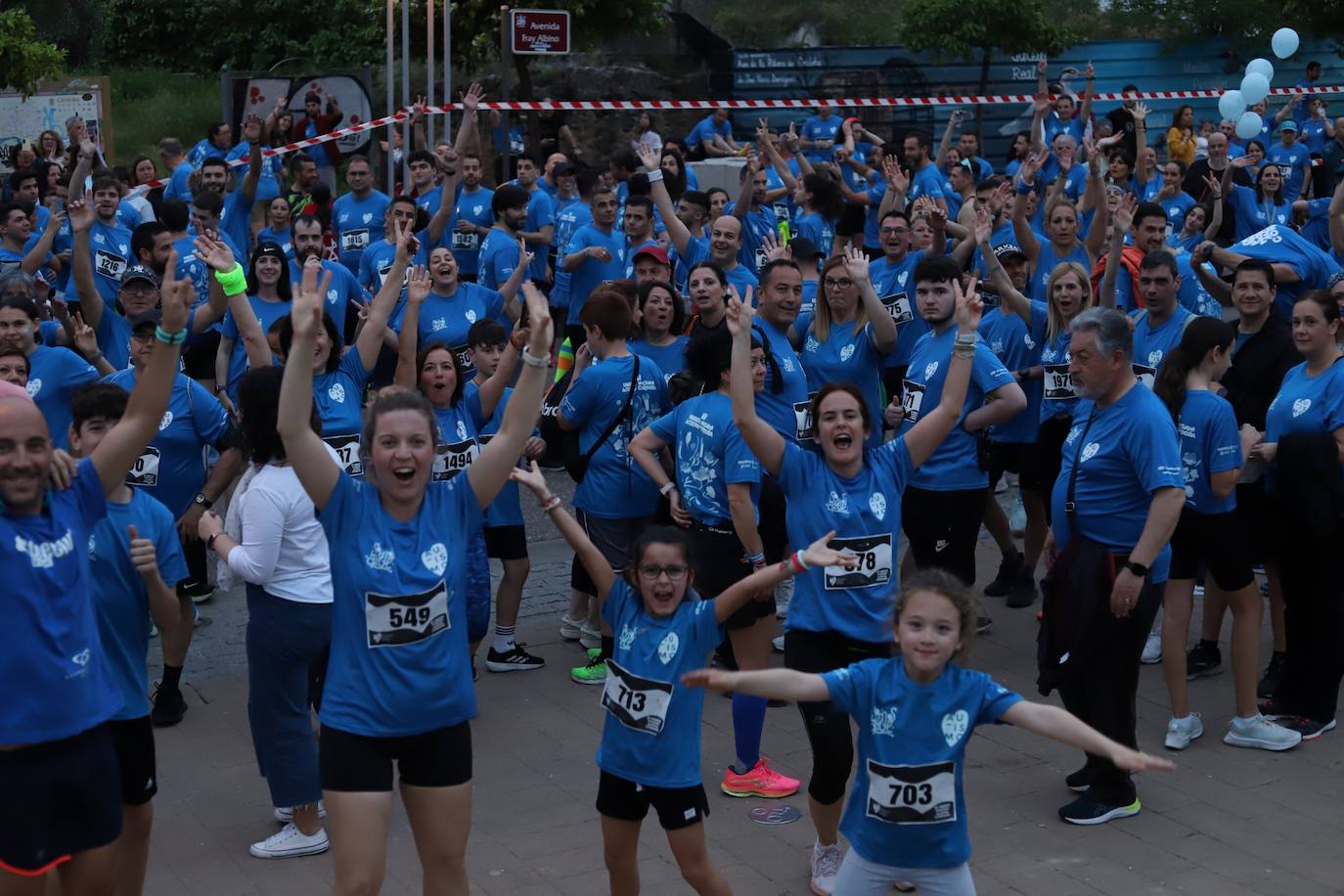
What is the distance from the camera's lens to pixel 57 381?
7211mm

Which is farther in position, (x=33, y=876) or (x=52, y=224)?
(x=52, y=224)

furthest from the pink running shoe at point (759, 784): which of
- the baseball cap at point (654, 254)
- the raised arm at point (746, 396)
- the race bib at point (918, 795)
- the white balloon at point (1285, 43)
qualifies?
the white balloon at point (1285, 43)

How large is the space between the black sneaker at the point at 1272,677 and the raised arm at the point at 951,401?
2.88 meters

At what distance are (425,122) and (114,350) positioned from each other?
12.1 meters

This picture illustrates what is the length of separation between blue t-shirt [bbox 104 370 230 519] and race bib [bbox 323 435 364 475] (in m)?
0.51

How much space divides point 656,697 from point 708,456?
1959 mm

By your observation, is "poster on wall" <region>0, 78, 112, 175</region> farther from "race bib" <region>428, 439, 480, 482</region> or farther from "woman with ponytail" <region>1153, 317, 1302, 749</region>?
"woman with ponytail" <region>1153, 317, 1302, 749</region>

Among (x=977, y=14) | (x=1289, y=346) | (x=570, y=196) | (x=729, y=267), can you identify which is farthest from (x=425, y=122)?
(x=1289, y=346)

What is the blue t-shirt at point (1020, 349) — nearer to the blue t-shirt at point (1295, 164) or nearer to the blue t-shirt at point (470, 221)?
the blue t-shirt at point (470, 221)

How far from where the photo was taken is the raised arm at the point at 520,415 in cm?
460

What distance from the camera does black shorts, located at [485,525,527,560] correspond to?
310 inches

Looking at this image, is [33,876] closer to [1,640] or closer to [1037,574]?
[1,640]

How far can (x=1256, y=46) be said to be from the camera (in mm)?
28828

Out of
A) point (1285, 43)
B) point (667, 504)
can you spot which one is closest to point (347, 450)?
point (667, 504)
